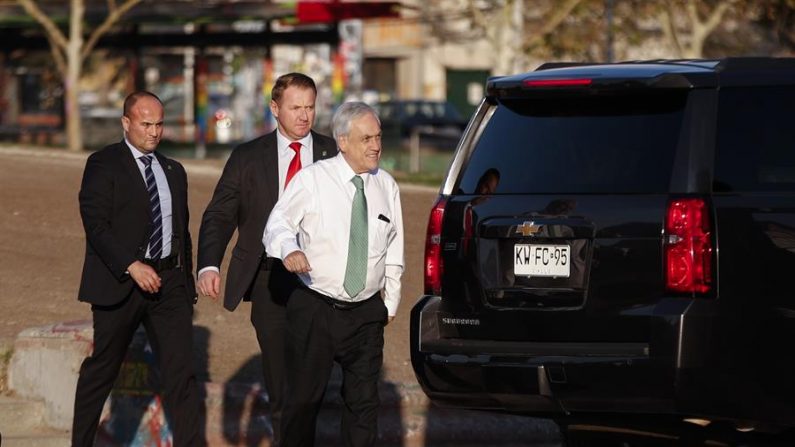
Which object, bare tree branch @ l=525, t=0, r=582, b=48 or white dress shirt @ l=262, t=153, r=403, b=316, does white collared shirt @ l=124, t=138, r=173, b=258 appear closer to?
white dress shirt @ l=262, t=153, r=403, b=316

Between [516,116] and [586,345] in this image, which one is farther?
[516,116]

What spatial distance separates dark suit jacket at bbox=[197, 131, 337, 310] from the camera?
795 centimetres

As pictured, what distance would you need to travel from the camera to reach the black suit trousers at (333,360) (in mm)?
7219

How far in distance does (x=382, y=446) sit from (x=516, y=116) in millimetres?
2839

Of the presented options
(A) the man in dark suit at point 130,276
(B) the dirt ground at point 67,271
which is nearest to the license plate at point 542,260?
(A) the man in dark suit at point 130,276

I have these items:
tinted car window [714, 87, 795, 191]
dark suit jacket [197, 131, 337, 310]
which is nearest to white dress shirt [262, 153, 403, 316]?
dark suit jacket [197, 131, 337, 310]

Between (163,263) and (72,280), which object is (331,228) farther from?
(72,280)

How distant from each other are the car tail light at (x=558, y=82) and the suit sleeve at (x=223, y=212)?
1702 mm

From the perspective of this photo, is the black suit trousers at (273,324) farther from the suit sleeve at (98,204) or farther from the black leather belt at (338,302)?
the suit sleeve at (98,204)

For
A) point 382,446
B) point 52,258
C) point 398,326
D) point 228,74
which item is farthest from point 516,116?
point 228,74

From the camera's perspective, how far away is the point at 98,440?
9164mm

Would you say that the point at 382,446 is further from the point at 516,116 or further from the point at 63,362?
the point at 516,116

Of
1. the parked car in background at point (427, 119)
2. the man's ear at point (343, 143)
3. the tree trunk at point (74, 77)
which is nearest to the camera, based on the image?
the man's ear at point (343, 143)

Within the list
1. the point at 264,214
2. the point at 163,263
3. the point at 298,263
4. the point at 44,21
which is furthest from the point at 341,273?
the point at 44,21
